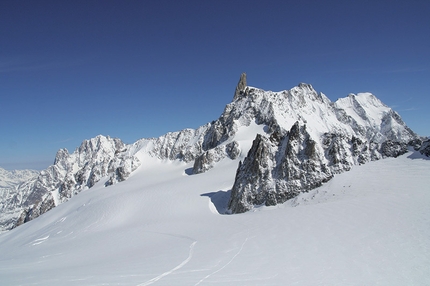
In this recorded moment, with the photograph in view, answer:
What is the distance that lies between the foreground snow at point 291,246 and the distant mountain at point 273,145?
1.94 meters

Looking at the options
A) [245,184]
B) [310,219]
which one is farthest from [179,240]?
[245,184]

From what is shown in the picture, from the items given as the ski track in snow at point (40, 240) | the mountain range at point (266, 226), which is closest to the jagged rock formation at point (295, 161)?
the mountain range at point (266, 226)

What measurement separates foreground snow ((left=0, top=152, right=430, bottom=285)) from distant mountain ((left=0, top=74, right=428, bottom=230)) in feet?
6.37

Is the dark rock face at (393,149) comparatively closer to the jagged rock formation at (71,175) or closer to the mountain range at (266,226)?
the mountain range at (266,226)

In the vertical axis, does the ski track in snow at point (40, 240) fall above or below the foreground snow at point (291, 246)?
below

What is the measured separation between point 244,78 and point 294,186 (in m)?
63.2

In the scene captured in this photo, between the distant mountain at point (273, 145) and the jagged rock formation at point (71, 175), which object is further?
the jagged rock formation at point (71, 175)

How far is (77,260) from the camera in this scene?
15031 mm

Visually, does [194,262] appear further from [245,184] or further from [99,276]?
[245,184]

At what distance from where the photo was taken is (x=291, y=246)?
11.8 m

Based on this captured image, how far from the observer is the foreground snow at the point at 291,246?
357 inches

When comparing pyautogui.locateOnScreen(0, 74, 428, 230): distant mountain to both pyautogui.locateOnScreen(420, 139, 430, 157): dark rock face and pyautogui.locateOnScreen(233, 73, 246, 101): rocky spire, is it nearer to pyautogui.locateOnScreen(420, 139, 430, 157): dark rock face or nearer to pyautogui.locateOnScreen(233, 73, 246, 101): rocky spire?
pyautogui.locateOnScreen(420, 139, 430, 157): dark rock face

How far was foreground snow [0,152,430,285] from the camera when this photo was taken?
9.06m

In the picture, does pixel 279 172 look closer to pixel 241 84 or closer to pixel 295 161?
pixel 295 161
